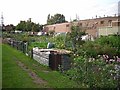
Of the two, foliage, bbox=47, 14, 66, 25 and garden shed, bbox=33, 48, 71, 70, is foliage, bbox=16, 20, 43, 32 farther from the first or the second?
garden shed, bbox=33, 48, 71, 70

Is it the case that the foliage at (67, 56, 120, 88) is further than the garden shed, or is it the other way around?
the garden shed

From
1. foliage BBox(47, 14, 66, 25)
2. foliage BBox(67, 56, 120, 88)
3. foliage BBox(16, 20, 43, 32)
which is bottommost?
foliage BBox(67, 56, 120, 88)

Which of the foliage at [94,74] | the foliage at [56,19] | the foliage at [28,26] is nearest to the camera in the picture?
the foliage at [94,74]

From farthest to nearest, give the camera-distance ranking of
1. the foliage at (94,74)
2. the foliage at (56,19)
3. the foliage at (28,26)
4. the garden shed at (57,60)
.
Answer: the foliage at (56,19), the foliage at (28,26), the garden shed at (57,60), the foliage at (94,74)

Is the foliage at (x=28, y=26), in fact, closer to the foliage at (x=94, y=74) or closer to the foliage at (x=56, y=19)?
the foliage at (x=56, y=19)

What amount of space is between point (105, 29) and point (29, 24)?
49.6m

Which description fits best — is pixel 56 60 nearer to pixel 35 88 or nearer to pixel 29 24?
pixel 35 88

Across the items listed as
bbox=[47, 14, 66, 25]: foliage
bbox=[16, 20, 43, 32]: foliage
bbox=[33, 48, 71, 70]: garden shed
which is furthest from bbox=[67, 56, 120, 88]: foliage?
bbox=[47, 14, 66, 25]: foliage


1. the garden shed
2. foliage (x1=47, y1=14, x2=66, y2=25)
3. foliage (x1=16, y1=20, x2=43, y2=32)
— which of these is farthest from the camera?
foliage (x1=47, y1=14, x2=66, y2=25)

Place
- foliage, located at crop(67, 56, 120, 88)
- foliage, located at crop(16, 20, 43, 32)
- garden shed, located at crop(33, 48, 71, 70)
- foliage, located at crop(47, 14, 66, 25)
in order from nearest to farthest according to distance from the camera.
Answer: foliage, located at crop(67, 56, 120, 88), garden shed, located at crop(33, 48, 71, 70), foliage, located at crop(16, 20, 43, 32), foliage, located at crop(47, 14, 66, 25)

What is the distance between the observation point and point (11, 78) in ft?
36.9

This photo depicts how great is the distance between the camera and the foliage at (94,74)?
9.79 meters

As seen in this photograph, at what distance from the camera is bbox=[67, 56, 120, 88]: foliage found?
9789mm

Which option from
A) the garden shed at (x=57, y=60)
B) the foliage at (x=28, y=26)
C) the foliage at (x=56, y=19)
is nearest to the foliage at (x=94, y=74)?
the garden shed at (x=57, y=60)
